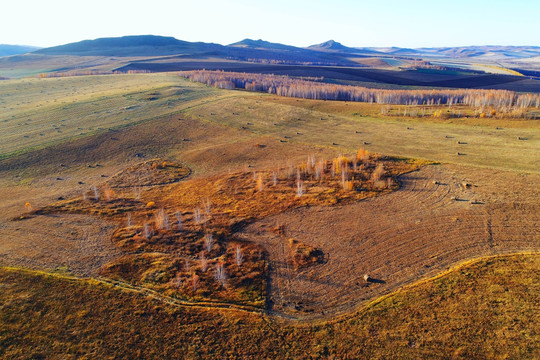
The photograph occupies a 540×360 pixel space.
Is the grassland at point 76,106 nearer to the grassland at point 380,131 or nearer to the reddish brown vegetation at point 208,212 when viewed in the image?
the grassland at point 380,131

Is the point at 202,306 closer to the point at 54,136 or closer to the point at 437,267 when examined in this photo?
the point at 437,267

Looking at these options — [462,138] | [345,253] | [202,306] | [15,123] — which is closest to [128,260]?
[202,306]

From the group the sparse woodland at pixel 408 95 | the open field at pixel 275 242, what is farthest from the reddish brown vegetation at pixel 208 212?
the sparse woodland at pixel 408 95

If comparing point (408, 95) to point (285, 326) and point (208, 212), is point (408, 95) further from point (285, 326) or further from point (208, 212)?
point (285, 326)

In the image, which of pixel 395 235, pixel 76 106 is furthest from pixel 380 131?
pixel 76 106

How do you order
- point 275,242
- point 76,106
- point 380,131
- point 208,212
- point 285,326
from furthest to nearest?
point 76,106 < point 380,131 < point 208,212 < point 275,242 < point 285,326

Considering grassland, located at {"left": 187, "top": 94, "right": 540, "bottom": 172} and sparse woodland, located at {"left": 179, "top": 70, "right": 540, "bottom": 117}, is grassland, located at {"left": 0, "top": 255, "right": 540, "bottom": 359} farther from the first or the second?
sparse woodland, located at {"left": 179, "top": 70, "right": 540, "bottom": 117}

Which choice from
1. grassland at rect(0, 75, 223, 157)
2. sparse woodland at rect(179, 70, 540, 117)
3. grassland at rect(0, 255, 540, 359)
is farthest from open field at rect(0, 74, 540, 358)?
sparse woodland at rect(179, 70, 540, 117)

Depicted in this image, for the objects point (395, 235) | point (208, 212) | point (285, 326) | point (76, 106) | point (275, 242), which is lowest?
point (285, 326)
